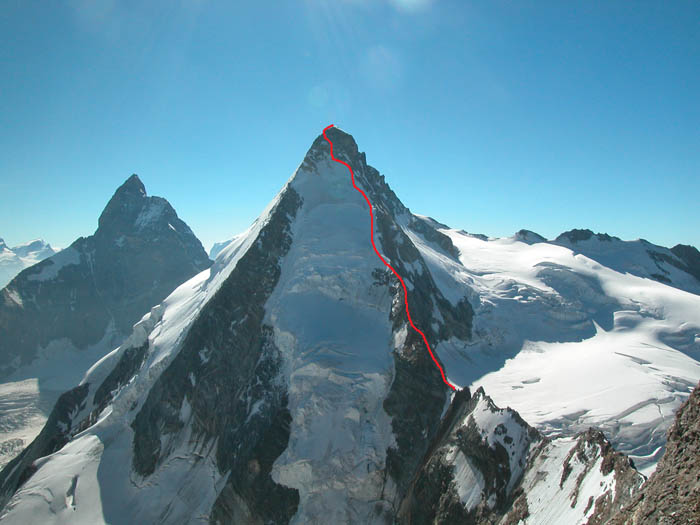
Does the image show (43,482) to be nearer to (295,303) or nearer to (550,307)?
(295,303)

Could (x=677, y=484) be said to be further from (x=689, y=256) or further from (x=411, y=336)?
(x=689, y=256)

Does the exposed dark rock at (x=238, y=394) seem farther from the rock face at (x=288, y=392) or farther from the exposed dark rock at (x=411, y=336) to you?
the exposed dark rock at (x=411, y=336)

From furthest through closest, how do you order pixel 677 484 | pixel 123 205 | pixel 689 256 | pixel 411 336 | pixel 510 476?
pixel 123 205
pixel 689 256
pixel 411 336
pixel 510 476
pixel 677 484

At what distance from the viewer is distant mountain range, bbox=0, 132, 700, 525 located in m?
22.4

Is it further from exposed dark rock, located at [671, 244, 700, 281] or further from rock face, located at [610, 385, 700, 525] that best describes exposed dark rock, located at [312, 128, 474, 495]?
exposed dark rock, located at [671, 244, 700, 281]

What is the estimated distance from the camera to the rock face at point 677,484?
786cm

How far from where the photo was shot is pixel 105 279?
154875 mm

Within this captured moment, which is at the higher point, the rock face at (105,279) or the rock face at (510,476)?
the rock face at (105,279)

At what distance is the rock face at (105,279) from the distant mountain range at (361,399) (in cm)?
9000

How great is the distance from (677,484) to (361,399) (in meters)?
27.7

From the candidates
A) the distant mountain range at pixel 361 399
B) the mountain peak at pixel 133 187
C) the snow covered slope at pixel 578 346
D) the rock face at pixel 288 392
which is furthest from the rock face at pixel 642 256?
the mountain peak at pixel 133 187

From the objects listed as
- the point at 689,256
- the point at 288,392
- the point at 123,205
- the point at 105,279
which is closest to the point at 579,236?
the point at 689,256

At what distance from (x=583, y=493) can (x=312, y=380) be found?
23.1 m

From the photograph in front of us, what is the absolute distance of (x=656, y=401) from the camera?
3647 cm
